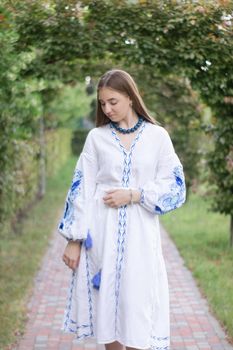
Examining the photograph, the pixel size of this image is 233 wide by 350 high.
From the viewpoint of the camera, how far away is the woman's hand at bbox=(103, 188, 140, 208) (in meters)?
3.22

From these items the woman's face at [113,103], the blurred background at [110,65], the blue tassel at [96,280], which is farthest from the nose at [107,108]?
the blurred background at [110,65]

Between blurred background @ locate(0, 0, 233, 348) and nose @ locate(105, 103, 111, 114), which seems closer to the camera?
nose @ locate(105, 103, 111, 114)

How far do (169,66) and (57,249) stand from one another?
12.7 ft

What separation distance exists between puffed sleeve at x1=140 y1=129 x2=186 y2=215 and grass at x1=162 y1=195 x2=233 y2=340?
2038 millimetres

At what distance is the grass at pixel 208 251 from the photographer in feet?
19.3

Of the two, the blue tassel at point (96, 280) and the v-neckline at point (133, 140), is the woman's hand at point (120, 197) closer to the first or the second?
the v-neckline at point (133, 140)

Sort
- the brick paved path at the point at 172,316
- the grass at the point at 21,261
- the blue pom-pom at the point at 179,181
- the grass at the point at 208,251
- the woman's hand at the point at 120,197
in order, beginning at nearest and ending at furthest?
the woman's hand at the point at 120,197 < the blue pom-pom at the point at 179,181 < the brick paved path at the point at 172,316 < the grass at the point at 21,261 < the grass at the point at 208,251

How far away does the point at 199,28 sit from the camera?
5793mm

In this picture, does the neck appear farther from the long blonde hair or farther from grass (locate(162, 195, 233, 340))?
grass (locate(162, 195, 233, 340))

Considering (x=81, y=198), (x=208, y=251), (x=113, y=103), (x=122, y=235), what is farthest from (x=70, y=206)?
(x=208, y=251)

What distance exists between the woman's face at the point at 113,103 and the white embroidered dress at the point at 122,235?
0.38 feet

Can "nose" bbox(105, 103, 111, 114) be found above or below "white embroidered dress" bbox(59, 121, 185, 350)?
above

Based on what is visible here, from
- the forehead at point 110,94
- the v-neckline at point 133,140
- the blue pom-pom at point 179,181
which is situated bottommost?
the blue pom-pom at point 179,181

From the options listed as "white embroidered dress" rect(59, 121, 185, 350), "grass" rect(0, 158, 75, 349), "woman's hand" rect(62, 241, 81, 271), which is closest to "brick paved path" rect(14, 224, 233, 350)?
"grass" rect(0, 158, 75, 349)
